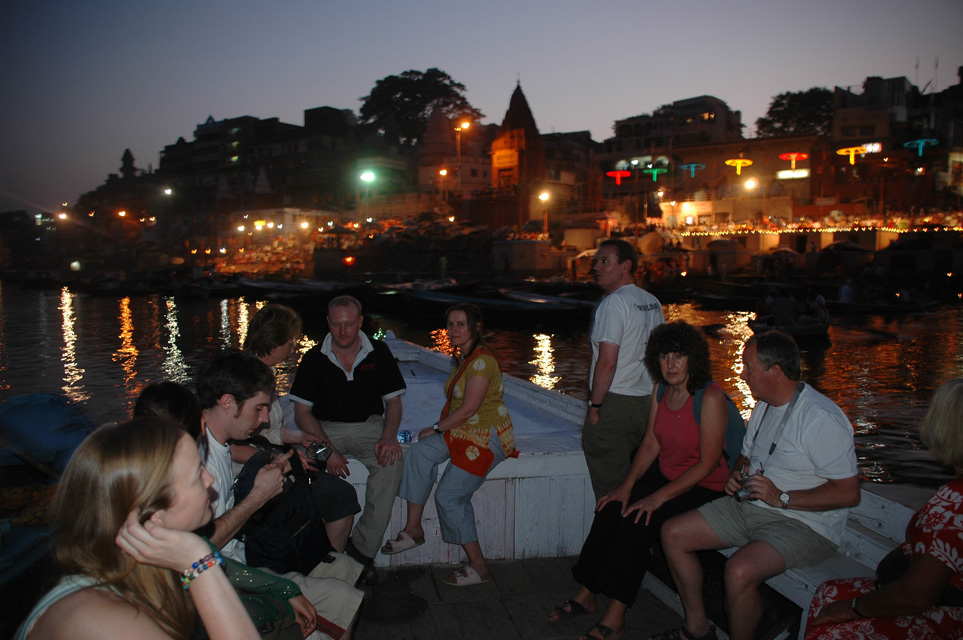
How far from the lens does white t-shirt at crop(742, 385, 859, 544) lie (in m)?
2.90

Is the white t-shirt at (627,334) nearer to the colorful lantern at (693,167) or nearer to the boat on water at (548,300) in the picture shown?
the boat on water at (548,300)

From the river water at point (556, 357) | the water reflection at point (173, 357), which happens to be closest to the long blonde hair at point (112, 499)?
the river water at point (556, 357)

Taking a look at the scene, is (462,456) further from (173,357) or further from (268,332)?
(173,357)

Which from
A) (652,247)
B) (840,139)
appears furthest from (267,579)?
(840,139)

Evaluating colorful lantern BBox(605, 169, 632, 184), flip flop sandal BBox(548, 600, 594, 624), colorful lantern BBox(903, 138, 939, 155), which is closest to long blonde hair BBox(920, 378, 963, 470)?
flip flop sandal BBox(548, 600, 594, 624)

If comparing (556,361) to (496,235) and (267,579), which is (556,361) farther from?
(496,235)

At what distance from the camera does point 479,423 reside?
3.92 metres

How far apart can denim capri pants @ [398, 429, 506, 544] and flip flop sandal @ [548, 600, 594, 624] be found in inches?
25.9

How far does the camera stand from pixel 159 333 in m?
29.0

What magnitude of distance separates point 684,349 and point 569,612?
1.63 meters

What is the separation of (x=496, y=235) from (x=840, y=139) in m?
33.3

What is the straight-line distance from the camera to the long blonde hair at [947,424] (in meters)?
2.26

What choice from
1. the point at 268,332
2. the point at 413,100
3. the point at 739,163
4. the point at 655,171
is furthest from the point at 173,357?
the point at 413,100

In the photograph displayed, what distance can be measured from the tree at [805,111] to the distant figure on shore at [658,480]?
7766 centimetres
